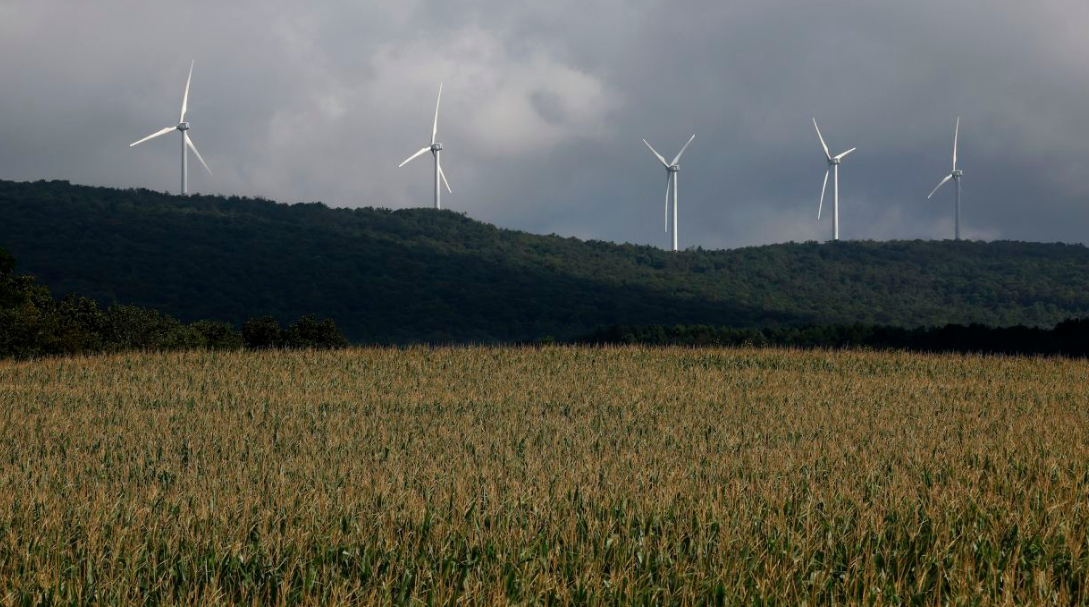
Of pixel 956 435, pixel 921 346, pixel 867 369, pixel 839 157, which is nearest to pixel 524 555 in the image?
pixel 956 435

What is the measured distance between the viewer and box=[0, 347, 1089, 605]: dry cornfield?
11.8 m

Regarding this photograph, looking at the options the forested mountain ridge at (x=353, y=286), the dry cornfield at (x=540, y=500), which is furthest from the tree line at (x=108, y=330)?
the forested mountain ridge at (x=353, y=286)

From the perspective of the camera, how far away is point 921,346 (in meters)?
85.8

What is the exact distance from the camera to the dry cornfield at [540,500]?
11750 millimetres

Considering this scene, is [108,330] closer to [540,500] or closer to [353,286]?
[540,500]

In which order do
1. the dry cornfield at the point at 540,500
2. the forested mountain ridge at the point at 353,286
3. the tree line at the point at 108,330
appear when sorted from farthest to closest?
the forested mountain ridge at the point at 353,286 → the tree line at the point at 108,330 → the dry cornfield at the point at 540,500

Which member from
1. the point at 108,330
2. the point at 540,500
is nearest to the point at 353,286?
the point at 108,330

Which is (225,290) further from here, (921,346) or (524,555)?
(524,555)

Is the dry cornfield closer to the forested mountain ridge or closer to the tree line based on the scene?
the tree line

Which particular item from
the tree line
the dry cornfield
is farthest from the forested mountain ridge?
the dry cornfield

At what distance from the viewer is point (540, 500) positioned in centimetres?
1505

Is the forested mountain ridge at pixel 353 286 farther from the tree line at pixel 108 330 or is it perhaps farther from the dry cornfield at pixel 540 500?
the dry cornfield at pixel 540 500

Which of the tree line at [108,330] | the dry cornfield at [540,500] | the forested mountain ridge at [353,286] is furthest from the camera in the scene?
the forested mountain ridge at [353,286]

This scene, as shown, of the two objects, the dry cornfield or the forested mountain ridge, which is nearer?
the dry cornfield
